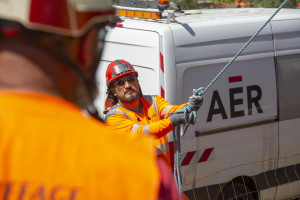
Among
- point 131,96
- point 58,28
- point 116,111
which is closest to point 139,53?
point 131,96

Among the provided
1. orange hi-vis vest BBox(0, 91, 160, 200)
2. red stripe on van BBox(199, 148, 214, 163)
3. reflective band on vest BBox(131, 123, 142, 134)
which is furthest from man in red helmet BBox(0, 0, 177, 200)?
red stripe on van BBox(199, 148, 214, 163)

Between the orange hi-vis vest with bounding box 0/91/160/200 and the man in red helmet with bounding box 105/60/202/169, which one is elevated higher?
the orange hi-vis vest with bounding box 0/91/160/200

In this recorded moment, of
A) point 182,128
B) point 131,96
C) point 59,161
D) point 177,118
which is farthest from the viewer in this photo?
point 182,128

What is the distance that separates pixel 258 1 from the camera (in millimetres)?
14578

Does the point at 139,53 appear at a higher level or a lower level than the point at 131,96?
higher

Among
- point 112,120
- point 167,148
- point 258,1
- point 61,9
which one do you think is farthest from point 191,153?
point 258,1

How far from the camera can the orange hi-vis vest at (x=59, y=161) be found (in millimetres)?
1025

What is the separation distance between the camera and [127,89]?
203 inches

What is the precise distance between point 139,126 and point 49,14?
3.84 metres

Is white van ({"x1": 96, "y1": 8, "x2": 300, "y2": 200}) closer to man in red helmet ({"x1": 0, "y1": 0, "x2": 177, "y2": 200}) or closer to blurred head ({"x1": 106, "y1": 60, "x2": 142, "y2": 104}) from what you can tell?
blurred head ({"x1": 106, "y1": 60, "x2": 142, "y2": 104})

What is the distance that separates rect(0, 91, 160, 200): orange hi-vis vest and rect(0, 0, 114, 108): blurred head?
0.11 metres

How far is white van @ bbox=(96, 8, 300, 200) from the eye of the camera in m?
5.30

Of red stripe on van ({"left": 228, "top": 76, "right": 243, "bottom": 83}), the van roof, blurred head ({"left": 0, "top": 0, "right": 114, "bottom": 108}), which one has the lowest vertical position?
red stripe on van ({"left": 228, "top": 76, "right": 243, "bottom": 83})

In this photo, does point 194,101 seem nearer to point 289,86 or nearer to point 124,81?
point 124,81
